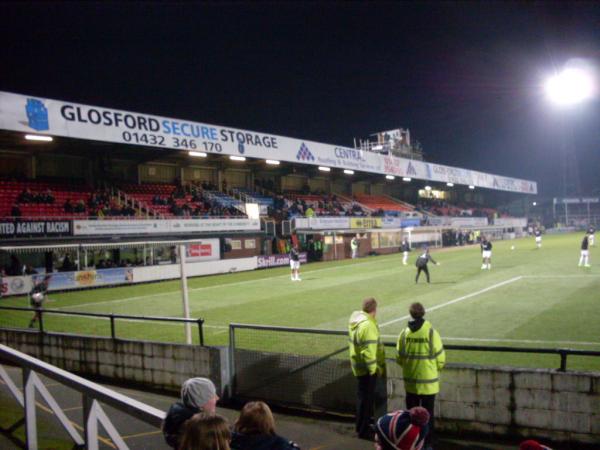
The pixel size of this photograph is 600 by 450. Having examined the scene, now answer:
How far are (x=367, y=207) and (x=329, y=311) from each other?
130 ft

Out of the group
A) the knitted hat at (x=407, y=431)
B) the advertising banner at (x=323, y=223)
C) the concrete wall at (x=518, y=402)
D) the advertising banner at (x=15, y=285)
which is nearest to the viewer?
the knitted hat at (x=407, y=431)

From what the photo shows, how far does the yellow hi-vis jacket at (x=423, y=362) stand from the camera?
6.20 metres

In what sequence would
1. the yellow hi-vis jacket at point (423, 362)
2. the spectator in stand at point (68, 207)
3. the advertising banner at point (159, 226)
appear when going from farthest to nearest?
the spectator in stand at point (68, 207) → the advertising banner at point (159, 226) → the yellow hi-vis jacket at point (423, 362)

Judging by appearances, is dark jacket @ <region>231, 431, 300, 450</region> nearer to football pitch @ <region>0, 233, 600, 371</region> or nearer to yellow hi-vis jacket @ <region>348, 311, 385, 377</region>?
yellow hi-vis jacket @ <region>348, 311, 385, 377</region>

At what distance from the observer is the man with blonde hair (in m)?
6.79

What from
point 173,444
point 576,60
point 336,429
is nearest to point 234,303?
point 336,429

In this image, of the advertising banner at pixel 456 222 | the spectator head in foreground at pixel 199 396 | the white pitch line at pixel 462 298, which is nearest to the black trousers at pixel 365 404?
the spectator head in foreground at pixel 199 396

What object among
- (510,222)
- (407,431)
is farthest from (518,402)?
(510,222)

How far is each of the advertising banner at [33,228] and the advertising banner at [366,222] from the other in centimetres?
2514

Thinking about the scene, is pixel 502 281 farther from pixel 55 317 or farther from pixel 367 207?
pixel 367 207

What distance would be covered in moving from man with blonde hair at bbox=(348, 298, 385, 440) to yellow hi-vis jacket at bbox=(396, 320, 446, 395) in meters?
0.57

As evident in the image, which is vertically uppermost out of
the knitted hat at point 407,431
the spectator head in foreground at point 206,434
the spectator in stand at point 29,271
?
the spectator head in foreground at point 206,434

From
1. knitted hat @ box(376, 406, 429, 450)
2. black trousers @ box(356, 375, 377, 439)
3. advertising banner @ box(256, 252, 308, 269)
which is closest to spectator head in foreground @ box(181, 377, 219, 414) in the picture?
knitted hat @ box(376, 406, 429, 450)

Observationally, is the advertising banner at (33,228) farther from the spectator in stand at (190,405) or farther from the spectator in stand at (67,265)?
the spectator in stand at (190,405)
